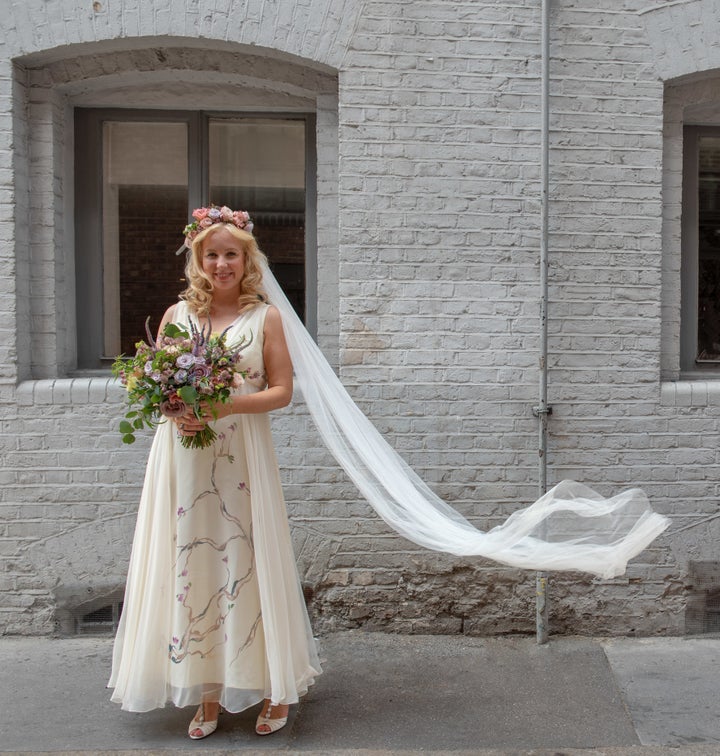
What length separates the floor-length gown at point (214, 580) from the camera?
134 inches

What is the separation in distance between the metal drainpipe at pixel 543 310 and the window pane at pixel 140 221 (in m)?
2.16

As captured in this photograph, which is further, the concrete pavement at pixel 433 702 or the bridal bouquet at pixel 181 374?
the concrete pavement at pixel 433 702

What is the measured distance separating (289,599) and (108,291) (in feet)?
8.06

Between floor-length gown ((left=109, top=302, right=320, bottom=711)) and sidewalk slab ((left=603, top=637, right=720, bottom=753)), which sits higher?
floor-length gown ((left=109, top=302, right=320, bottom=711))

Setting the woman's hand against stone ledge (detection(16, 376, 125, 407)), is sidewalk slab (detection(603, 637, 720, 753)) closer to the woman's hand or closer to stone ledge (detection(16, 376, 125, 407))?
the woman's hand

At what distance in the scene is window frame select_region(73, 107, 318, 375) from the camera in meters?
4.97

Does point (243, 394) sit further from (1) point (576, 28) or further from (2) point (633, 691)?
(1) point (576, 28)

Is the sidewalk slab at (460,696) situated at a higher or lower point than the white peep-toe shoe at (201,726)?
lower

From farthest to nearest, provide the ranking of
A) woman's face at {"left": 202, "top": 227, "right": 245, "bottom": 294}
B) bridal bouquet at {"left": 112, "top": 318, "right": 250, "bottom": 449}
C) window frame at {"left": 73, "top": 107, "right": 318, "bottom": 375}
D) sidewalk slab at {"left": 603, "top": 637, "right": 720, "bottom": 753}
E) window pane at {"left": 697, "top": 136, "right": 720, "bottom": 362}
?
window pane at {"left": 697, "top": 136, "right": 720, "bottom": 362} < window frame at {"left": 73, "top": 107, "right": 318, "bottom": 375} < sidewalk slab at {"left": 603, "top": 637, "right": 720, "bottom": 753} < woman's face at {"left": 202, "top": 227, "right": 245, "bottom": 294} < bridal bouquet at {"left": 112, "top": 318, "right": 250, "bottom": 449}

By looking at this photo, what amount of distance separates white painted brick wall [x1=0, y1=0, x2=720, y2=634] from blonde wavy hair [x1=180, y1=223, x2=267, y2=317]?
1078mm

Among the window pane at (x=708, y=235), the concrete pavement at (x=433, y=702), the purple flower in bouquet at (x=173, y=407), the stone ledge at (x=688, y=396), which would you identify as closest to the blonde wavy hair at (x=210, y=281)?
the purple flower in bouquet at (x=173, y=407)

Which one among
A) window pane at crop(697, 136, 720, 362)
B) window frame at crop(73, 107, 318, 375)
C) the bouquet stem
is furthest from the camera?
window pane at crop(697, 136, 720, 362)

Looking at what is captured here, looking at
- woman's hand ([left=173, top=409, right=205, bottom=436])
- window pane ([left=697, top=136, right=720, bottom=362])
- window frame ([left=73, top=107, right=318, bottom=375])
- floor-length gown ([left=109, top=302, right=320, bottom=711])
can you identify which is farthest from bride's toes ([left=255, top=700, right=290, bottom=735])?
window pane ([left=697, top=136, right=720, bottom=362])

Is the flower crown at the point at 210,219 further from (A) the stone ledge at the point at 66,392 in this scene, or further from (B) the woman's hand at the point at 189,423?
(A) the stone ledge at the point at 66,392
